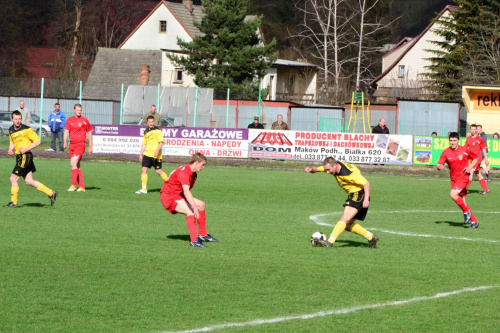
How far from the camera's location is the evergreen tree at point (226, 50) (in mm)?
55469

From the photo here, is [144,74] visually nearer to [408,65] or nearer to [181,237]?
[408,65]

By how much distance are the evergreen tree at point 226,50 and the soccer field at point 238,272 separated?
38.1 meters

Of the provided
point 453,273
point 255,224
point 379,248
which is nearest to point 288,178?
point 255,224

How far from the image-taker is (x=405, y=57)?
7975 centimetres

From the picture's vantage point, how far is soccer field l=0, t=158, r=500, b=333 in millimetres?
7359

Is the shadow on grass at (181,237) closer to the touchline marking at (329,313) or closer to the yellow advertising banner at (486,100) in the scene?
the touchline marking at (329,313)

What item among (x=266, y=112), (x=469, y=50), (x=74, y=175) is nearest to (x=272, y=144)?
(x=74, y=175)

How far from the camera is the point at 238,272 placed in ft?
31.4

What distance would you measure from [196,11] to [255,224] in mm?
65941

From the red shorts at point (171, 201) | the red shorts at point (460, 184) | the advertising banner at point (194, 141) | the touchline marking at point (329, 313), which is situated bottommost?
the touchline marking at point (329, 313)

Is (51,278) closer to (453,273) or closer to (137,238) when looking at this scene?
(137,238)

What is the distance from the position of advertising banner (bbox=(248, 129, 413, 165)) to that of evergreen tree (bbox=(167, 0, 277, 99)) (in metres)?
22.3

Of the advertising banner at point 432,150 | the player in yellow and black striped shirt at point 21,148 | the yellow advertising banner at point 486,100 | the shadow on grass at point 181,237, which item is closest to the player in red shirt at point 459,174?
the shadow on grass at point 181,237

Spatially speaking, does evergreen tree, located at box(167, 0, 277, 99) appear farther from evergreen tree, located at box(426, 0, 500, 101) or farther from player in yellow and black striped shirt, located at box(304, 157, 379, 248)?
player in yellow and black striped shirt, located at box(304, 157, 379, 248)
